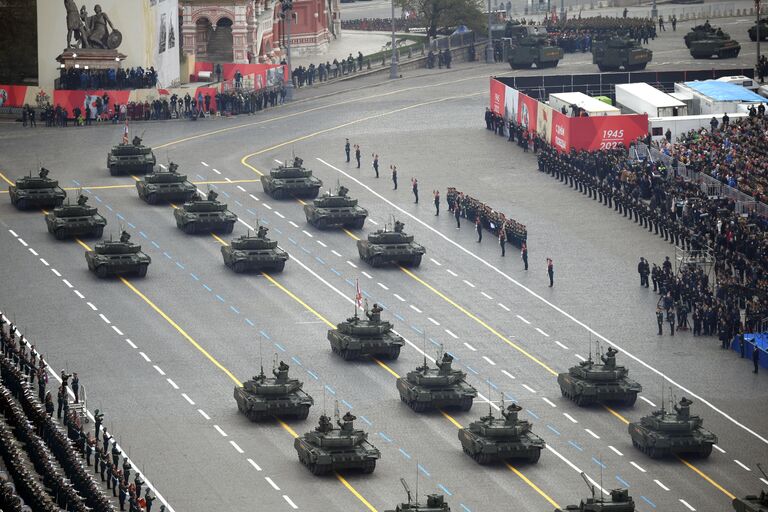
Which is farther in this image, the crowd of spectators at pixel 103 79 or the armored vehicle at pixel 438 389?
the crowd of spectators at pixel 103 79

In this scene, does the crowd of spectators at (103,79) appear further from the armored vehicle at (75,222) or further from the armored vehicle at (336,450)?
the armored vehicle at (336,450)

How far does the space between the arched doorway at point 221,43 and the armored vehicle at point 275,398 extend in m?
83.3

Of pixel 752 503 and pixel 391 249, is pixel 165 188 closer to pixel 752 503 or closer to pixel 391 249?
pixel 391 249

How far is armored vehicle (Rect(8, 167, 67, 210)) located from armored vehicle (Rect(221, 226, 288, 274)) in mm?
13972

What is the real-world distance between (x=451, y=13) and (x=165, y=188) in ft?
214

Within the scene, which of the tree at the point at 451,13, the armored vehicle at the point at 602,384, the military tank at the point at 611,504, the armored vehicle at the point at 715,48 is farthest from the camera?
the tree at the point at 451,13

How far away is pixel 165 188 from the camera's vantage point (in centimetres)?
11806

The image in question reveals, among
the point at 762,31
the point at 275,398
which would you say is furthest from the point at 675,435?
the point at 762,31

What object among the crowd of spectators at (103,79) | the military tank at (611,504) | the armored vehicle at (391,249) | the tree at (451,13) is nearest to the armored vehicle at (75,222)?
the armored vehicle at (391,249)

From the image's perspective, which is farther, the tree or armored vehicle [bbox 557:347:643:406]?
the tree

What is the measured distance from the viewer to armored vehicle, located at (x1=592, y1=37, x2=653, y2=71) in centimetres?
16388

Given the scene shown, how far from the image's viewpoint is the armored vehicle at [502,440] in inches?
3140

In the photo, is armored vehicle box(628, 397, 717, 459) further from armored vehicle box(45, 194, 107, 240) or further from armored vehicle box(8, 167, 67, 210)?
armored vehicle box(8, 167, 67, 210)

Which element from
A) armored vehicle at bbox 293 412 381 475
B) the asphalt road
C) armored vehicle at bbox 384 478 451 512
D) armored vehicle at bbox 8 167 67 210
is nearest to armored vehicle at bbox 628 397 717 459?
the asphalt road
